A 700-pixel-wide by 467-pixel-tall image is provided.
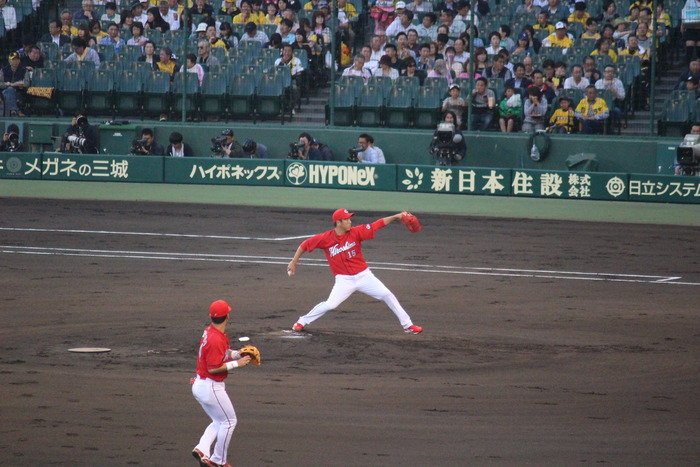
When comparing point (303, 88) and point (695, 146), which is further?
point (303, 88)

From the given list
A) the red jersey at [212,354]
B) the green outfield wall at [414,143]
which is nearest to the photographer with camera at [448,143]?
the green outfield wall at [414,143]

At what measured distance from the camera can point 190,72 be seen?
99.9ft

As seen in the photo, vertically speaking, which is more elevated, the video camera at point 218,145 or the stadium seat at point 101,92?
the stadium seat at point 101,92

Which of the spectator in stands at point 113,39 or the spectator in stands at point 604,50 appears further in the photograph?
the spectator in stands at point 113,39

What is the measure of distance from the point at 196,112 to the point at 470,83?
267 inches

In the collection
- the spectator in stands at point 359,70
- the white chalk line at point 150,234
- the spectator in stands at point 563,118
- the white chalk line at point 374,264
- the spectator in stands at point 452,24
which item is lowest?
the white chalk line at point 374,264

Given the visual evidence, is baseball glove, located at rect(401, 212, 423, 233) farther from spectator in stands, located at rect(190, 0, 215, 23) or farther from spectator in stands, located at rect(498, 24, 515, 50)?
spectator in stands, located at rect(190, 0, 215, 23)

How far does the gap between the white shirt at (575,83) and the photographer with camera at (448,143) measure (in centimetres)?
252

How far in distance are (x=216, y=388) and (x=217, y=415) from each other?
21 centimetres

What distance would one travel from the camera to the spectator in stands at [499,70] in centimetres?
2844

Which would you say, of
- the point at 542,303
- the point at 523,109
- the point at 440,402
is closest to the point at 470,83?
the point at 523,109

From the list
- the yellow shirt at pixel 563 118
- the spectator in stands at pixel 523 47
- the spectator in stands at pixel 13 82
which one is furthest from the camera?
the spectator in stands at pixel 13 82

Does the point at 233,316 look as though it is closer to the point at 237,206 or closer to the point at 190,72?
the point at 237,206

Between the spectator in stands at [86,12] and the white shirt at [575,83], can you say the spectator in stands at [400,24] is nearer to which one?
the white shirt at [575,83]
